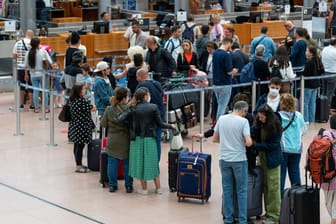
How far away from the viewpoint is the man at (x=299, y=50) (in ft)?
55.9

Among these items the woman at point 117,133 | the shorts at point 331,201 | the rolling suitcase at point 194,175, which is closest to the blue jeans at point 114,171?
the woman at point 117,133

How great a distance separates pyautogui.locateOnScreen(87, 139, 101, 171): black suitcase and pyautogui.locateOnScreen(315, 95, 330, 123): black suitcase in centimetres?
549

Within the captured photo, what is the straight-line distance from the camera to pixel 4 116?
18.5 meters

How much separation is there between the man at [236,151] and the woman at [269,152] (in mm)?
236

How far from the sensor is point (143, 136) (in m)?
12.4

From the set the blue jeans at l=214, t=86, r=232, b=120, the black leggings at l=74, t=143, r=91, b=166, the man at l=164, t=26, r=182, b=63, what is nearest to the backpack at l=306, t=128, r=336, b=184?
the black leggings at l=74, t=143, r=91, b=166

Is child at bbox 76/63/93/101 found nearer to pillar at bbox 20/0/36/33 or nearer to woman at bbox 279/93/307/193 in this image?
woman at bbox 279/93/307/193

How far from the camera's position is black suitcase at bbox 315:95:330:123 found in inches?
701

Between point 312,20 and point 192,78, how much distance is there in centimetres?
1094

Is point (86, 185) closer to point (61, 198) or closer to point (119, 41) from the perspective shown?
point (61, 198)

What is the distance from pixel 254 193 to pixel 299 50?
6.29 meters

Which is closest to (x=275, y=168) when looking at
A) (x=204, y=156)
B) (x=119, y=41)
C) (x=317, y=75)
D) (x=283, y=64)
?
(x=204, y=156)

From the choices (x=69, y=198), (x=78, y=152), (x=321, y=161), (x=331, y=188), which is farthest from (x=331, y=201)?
(x=78, y=152)

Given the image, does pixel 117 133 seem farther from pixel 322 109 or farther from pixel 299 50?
pixel 322 109
